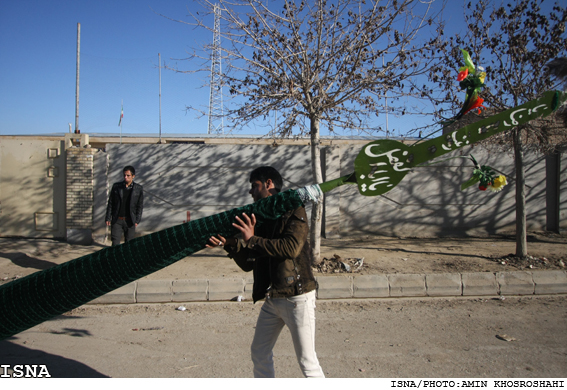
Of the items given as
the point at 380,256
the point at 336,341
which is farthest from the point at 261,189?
the point at 380,256

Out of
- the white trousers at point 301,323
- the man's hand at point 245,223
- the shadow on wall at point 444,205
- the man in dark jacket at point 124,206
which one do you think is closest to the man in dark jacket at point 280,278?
the white trousers at point 301,323

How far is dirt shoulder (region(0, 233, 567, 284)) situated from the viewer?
6.53 metres

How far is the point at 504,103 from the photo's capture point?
639 centimetres

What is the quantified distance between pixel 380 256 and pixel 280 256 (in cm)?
562

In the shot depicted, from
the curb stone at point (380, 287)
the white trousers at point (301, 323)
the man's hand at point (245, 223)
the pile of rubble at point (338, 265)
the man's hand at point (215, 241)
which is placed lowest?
the curb stone at point (380, 287)

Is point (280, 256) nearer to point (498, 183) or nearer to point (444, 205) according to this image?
point (498, 183)

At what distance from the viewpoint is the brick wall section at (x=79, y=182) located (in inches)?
341

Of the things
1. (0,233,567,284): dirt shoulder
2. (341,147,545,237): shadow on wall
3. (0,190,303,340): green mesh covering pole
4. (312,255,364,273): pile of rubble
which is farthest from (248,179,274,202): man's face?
(341,147,545,237): shadow on wall

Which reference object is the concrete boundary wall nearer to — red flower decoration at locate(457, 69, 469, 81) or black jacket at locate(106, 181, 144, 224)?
black jacket at locate(106, 181, 144, 224)

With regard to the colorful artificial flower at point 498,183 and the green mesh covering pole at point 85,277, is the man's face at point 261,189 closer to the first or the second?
the green mesh covering pole at point 85,277

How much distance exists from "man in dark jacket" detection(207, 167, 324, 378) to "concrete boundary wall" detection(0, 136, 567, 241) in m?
6.61

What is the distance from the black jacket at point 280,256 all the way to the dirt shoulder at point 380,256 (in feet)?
13.3

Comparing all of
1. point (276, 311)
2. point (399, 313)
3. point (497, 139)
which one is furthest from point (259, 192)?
point (497, 139)

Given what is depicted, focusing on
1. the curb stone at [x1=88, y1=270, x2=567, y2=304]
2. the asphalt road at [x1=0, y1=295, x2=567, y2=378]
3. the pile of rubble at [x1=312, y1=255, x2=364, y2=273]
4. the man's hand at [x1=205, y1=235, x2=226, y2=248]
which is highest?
the man's hand at [x1=205, y1=235, x2=226, y2=248]
